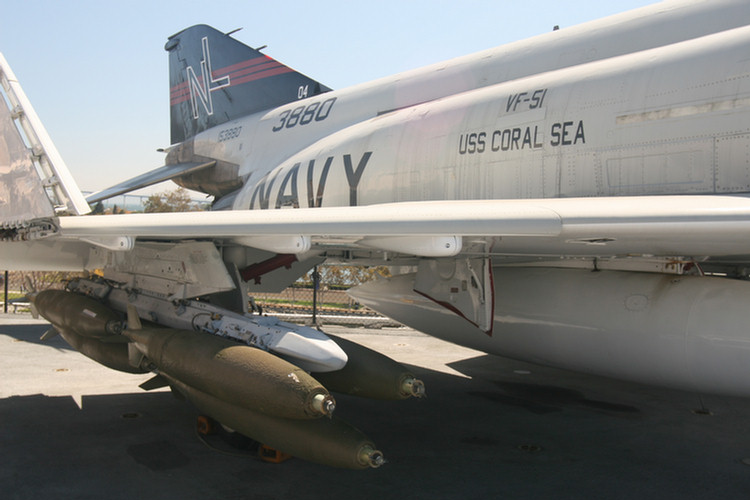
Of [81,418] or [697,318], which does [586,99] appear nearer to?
[697,318]

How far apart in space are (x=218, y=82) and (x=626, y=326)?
904 centimetres

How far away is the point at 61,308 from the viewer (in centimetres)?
685

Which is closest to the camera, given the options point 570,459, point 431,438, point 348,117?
point 570,459

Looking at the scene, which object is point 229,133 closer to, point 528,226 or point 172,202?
point 528,226

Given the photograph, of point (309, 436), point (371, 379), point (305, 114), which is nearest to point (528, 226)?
point (371, 379)

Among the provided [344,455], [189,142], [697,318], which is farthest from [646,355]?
[189,142]

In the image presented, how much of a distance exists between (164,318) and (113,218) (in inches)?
47.9

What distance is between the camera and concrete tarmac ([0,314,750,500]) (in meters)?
4.73

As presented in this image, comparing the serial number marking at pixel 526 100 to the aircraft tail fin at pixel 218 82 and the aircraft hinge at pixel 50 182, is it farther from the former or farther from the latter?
the aircraft tail fin at pixel 218 82

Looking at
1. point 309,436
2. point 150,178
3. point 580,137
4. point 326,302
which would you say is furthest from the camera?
point 326,302

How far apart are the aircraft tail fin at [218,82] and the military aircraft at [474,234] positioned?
3.15 meters

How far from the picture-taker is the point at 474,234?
12.7 feet

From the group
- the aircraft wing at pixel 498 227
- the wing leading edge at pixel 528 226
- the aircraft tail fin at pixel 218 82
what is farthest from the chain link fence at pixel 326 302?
the wing leading edge at pixel 528 226

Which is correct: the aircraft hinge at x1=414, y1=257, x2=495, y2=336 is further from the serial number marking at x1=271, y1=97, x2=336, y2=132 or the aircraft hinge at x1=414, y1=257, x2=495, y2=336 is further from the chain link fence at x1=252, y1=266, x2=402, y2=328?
the chain link fence at x1=252, y1=266, x2=402, y2=328
